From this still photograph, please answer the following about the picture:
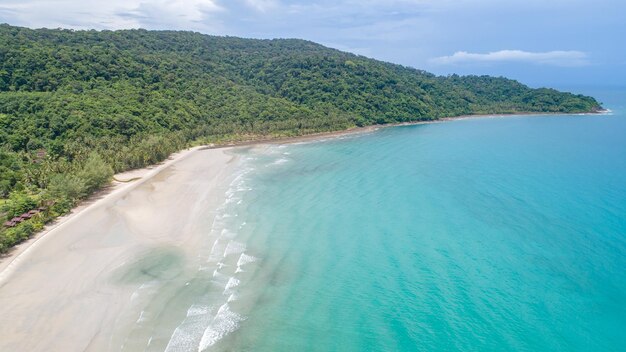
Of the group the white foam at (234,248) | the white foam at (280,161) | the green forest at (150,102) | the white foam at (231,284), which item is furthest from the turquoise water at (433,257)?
the green forest at (150,102)

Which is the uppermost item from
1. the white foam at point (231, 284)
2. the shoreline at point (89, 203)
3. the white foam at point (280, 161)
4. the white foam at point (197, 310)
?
the white foam at point (280, 161)

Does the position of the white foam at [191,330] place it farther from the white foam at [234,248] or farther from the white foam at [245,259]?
the white foam at [234,248]

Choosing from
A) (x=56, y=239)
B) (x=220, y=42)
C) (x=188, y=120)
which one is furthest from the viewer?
(x=220, y=42)

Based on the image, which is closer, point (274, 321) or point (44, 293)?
point (274, 321)

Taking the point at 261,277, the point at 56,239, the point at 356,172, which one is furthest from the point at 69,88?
the point at 261,277

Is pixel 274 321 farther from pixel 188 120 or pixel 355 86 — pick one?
pixel 355 86

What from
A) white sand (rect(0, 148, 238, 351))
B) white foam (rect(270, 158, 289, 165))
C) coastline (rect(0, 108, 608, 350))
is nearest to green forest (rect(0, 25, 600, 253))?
coastline (rect(0, 108, 608, 350))
